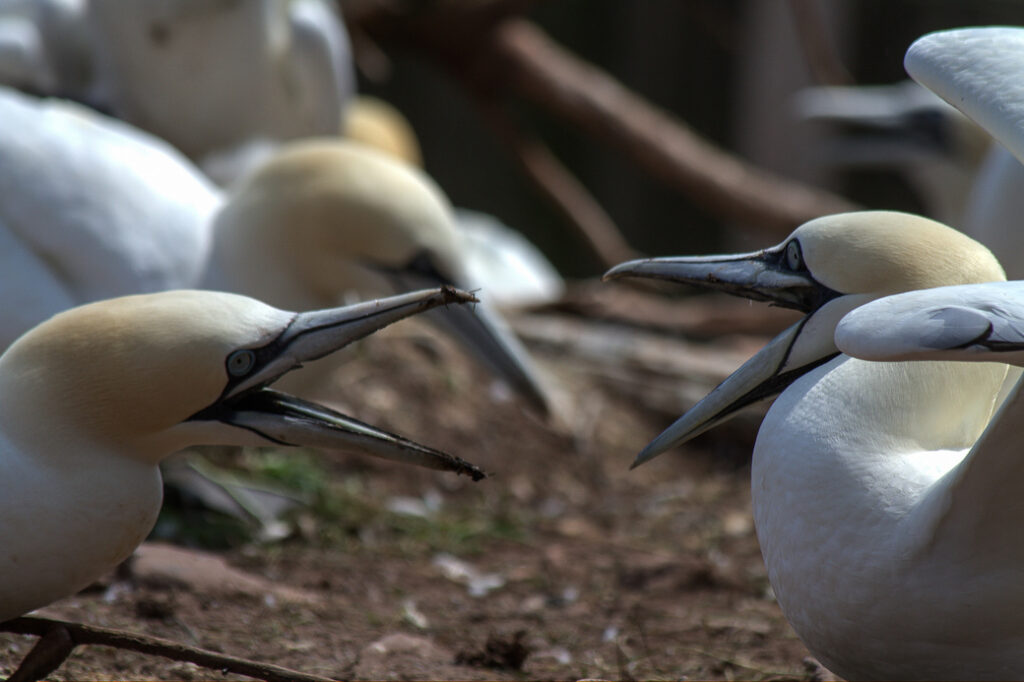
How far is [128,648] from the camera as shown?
7.08ft

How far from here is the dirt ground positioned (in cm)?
281

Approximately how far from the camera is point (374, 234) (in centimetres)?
370

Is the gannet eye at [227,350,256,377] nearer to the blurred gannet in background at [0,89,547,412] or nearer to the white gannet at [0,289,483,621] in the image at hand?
the white gannet at [0,289,483,621]

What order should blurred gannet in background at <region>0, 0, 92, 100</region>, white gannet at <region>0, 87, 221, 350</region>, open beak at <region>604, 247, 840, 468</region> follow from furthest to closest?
blurred gannet in background at <region>0, 0, 92, 100</region>
white gannet at <region>0, 87, 221, 350</region>
open beak at <region>604, 247, 840, 468</region>

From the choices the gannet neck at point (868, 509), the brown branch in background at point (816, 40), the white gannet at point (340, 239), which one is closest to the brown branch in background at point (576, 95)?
the brown branch in background at point (816, 40)

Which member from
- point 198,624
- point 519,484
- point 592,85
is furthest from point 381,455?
point 592,85

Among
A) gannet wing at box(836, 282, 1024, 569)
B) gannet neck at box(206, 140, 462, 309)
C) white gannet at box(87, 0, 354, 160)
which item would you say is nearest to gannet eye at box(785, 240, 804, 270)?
gannet wing at box(836, 282, 1024, 569)

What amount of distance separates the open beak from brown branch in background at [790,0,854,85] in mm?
4355

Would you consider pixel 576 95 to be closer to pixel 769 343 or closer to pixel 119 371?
pixel 769 343

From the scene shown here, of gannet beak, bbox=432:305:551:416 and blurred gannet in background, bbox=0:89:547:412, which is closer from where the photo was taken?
blurred gannet in background, bbox=0:89:547:412

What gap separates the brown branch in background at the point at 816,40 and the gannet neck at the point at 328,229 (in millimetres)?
3478

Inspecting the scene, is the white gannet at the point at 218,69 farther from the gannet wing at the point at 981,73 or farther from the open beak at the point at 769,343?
the gannet wing at the point at 981,73

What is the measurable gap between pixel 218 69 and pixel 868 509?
3764 mm

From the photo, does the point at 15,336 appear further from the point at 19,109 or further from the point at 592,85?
the point at 592,85
